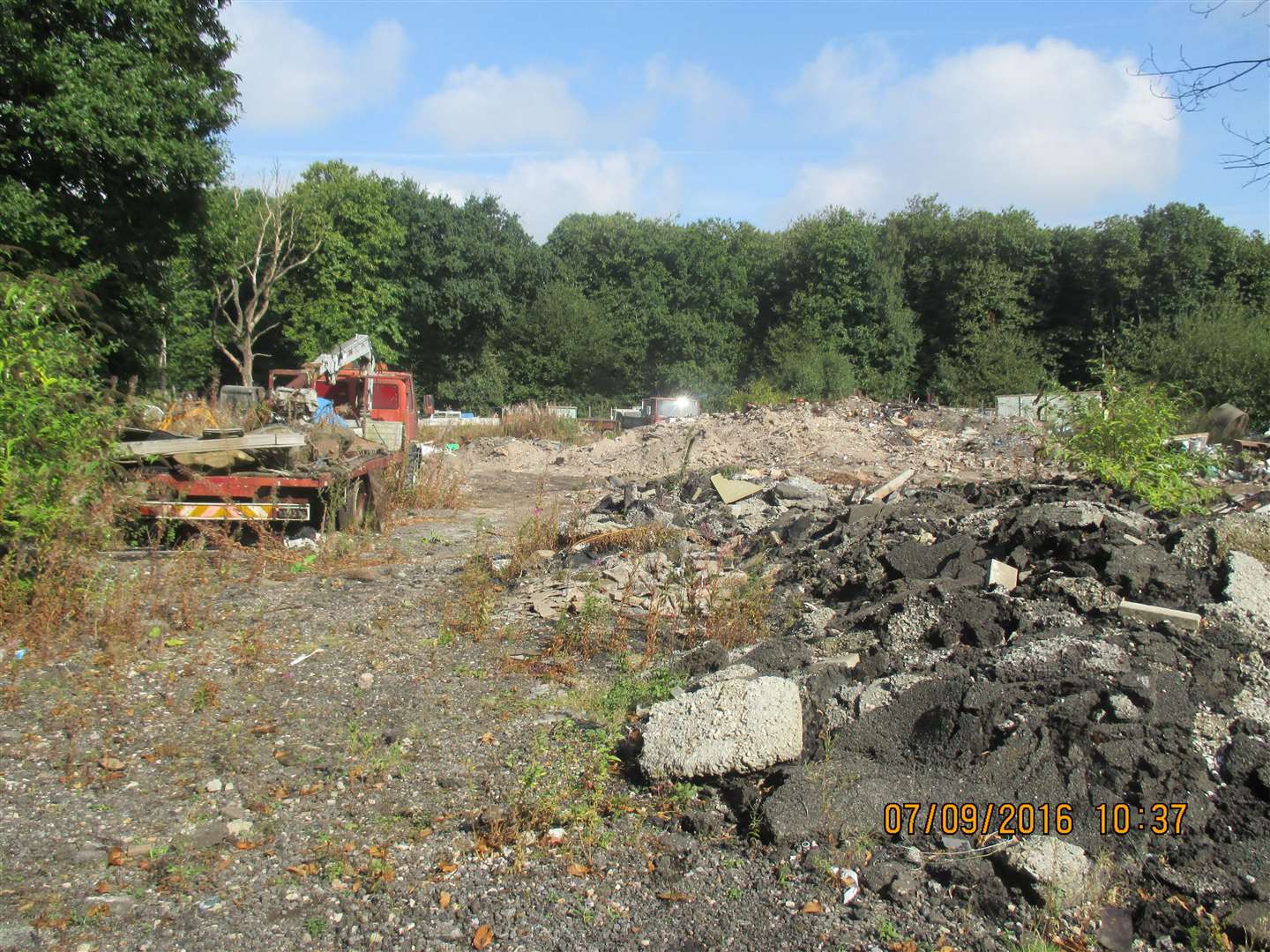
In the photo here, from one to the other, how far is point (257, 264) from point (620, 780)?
35.1 m

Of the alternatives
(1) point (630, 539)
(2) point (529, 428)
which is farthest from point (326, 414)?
(2) point (529, 428)

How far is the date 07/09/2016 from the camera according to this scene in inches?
154

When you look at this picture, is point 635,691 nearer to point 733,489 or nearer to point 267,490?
point 267,490

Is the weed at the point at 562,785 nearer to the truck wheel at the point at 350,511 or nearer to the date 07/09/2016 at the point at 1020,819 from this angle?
the date 07/09/2016 at the point at 1020,819

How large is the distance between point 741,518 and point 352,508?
4605 mm

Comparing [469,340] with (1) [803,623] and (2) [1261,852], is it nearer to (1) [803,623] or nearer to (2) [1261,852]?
(1) [803,623]

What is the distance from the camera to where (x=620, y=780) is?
4.70 m

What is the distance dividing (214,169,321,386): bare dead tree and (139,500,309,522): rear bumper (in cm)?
2758

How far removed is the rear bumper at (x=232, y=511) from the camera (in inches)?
353

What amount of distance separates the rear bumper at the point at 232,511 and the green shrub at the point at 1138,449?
7686mm

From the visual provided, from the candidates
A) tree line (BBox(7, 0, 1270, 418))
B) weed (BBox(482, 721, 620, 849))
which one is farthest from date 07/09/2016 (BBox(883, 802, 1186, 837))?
tree line (BBox(7, 0, 1270, 418))

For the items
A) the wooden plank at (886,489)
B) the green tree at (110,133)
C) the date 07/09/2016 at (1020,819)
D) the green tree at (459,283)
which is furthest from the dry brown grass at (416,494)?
the green tree at (459,283)

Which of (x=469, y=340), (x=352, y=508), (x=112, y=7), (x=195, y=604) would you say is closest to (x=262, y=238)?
(x=469, y=340)

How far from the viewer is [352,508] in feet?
36.6
